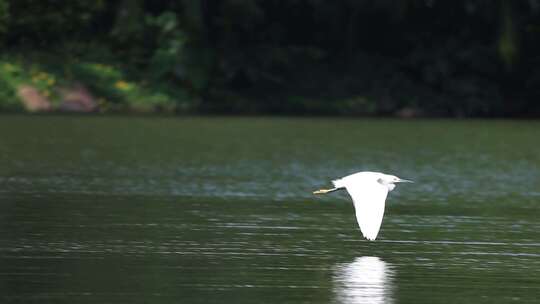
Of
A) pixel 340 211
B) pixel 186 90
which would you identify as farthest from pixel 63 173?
pixel 186 90

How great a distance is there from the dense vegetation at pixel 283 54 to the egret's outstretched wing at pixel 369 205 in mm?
30836

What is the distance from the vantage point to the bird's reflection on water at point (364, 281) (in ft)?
37.3

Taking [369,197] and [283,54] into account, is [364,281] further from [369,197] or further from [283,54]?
[283,54]

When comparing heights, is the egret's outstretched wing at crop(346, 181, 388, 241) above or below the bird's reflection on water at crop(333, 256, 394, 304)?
above

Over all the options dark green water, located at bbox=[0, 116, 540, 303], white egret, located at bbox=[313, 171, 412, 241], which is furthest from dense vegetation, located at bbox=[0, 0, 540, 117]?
white egret, located at bbox=[313, 171, 412, 241]

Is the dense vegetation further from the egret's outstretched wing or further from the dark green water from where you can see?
the egret's outstretched wing

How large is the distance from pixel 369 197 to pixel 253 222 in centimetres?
322

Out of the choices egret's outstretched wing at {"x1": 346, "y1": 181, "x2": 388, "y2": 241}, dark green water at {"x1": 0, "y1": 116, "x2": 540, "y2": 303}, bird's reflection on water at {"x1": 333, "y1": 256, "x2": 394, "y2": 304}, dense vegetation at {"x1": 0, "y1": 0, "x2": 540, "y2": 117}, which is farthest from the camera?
dense vegetation at {"x1": 0, "y1": 0, "x2": 540, "y2": 117}

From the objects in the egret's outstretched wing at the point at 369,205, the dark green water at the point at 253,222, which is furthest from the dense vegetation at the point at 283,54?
the egret's outstretched wing at the point at 369,205

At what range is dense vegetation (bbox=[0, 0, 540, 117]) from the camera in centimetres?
4647

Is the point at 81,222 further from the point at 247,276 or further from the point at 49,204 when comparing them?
the point at 247,276

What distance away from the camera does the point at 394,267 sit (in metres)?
13.2

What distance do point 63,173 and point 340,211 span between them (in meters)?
5.91

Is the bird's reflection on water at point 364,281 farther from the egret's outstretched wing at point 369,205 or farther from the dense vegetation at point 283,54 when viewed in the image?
the dense vegetation at point 283,54
